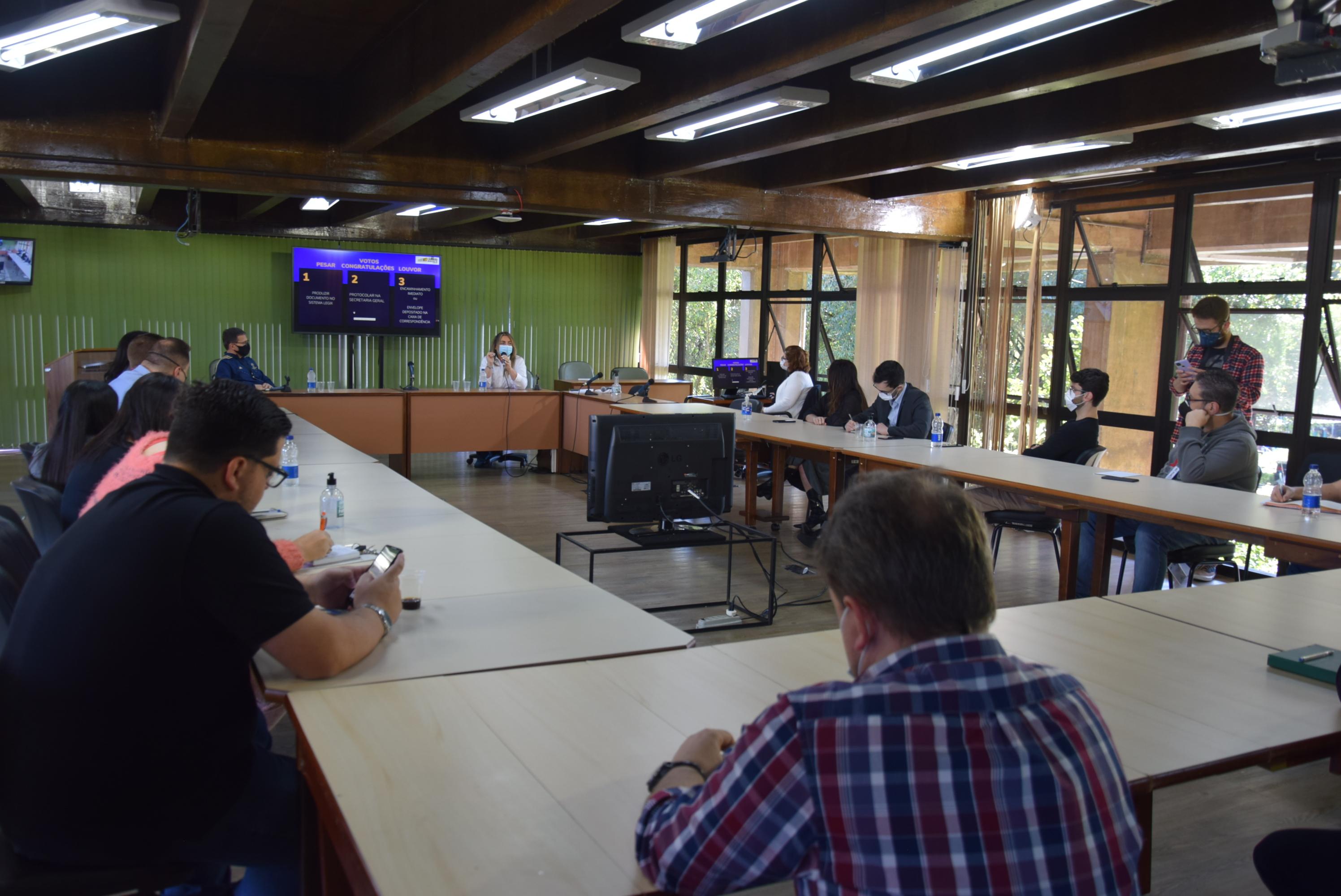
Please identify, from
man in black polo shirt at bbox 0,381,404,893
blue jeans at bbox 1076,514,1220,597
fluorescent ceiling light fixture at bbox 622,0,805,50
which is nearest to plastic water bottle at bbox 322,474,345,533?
man in black polo shirt at bbox 0,381,404,893

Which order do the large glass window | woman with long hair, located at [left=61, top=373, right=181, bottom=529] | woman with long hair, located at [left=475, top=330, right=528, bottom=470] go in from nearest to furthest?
woman with long hair, located at [left=61, top=373, right=181, bottom=529]
the large glass window
woman with long hair, located at [left=475, top=330, right=528, bottom=470]

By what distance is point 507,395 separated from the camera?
9016 mm

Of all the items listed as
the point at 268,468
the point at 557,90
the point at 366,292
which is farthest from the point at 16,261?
the point at 268,468

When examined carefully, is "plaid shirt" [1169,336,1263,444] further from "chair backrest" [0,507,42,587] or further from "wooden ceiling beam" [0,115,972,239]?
"chair backrest" [0,507,42,587]

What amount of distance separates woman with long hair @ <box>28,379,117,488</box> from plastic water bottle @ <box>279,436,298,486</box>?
29.1 inches

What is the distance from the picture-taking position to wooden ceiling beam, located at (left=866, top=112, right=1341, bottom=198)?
503 centimetres

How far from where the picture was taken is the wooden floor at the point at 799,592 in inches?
107

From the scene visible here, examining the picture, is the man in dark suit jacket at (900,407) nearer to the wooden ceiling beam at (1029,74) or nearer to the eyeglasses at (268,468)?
the wooden ceiling beam at (1029,74)

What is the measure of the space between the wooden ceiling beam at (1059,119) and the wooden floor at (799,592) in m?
2.53

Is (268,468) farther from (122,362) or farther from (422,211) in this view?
(422,211)

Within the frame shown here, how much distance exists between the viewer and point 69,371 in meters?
7.87

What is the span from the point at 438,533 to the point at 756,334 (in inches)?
311

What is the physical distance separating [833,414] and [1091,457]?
78.7 inches

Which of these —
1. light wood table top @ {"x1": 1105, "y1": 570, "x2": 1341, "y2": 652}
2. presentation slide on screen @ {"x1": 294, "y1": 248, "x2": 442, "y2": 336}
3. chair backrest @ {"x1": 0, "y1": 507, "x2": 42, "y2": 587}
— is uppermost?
presentation slide on screen @ {"x1": 294, "y1": 248, "x2": 442, "y2": 336}
